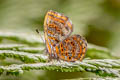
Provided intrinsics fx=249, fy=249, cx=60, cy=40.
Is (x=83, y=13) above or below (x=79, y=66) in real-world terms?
above

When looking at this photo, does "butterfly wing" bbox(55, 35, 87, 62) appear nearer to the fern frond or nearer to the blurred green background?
the fern frond

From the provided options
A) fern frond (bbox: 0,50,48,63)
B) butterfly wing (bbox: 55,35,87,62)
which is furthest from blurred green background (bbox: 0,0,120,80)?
fern frond (bbox: 0,50,48,63)

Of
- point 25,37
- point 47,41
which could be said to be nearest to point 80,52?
point 47,41

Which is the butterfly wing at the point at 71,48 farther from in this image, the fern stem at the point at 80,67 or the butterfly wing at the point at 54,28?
the fern stem at the point at 80,67

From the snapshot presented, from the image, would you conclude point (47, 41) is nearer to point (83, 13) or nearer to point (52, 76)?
point (52, 76)

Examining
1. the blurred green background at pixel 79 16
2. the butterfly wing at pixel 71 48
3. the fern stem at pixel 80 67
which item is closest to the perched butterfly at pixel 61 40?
the butterfly wing at pixel 71 48
